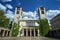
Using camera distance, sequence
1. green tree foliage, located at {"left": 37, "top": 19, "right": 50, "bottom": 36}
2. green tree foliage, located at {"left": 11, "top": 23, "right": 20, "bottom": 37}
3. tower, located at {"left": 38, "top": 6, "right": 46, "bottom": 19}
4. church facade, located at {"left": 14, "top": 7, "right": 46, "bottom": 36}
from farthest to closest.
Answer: tower, located at {"left": 38, "top": 6, "right": 46, "bottom": 19}
church facade, located at {"left": 14, "top": 7, "right": 46, "bottom": 36}
green tree foliage, located at {"left": 37, "top": 19, "right": 50, "bottom": 36}
green tree foliage, located at {"left": 11, "top": 23, "right": 20, "bottom": 37}

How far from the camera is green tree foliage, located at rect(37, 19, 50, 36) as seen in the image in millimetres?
24438

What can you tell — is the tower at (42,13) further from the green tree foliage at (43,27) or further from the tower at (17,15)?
the tower at (17,15)

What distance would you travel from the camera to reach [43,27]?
2503cm

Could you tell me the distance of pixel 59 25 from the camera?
21.3 m

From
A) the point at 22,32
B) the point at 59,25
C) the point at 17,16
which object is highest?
the point at 17,16

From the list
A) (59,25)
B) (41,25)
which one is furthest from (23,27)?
(59,25)

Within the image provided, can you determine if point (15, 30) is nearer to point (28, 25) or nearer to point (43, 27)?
point (28, 25)

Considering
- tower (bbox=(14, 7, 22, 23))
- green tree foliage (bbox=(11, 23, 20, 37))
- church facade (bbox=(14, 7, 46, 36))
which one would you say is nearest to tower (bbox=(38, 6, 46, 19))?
church facade (bbox=(14, 7, 46, 36))

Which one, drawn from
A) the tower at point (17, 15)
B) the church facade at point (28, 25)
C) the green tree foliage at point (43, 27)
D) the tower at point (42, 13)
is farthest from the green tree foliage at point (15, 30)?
the tower at point (42, 13)

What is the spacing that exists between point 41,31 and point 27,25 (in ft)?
16.9

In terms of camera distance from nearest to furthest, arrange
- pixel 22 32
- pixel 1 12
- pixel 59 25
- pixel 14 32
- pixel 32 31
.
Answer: pixel 59 25, pixel 14 32, pixel 22 32, pixel 32 31, pixel 1 12

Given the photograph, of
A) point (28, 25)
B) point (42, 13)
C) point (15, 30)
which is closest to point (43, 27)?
point (28, 25)

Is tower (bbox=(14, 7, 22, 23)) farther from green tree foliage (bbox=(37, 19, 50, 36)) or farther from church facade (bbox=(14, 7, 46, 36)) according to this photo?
green tree foliage (bbox=(37, 19, 50, 36))

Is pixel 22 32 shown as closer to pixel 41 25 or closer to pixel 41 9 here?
pixel 41 25
